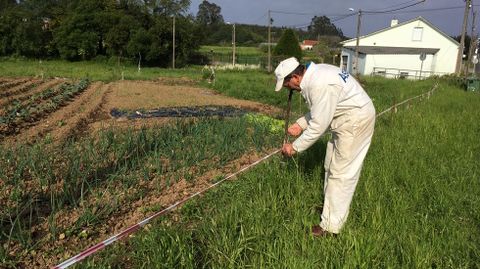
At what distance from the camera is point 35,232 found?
3.66 m

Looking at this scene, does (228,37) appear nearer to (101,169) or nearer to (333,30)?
(333,30)

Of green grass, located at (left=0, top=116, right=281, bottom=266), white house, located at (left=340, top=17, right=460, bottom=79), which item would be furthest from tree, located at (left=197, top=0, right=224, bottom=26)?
green grass, located at (left=0, top=116, right=281, bottom=266)

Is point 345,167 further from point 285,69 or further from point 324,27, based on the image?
point 324,27

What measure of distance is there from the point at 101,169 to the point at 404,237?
3.42 metres

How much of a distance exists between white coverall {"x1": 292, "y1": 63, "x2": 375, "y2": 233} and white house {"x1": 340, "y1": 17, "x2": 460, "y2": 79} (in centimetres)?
3495

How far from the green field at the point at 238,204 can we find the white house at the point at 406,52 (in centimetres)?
3301

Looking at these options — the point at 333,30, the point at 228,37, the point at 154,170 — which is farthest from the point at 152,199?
the point at 333,30

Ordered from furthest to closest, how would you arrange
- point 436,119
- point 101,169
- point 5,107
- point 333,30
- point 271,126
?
point 333,30 → point 5,107 → point 436,119 → point 271,126 → point 101,169

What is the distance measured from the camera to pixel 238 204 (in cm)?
388

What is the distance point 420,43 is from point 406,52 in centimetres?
443

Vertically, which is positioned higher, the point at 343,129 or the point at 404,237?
the point at 343,129

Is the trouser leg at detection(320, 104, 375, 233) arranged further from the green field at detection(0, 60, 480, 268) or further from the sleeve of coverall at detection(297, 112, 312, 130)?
the sleeve of coverall at detection(297, 112, 312, 130)

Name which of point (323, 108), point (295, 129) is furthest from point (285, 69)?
point (295, 129)

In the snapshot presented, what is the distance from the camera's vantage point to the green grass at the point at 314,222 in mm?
3092
